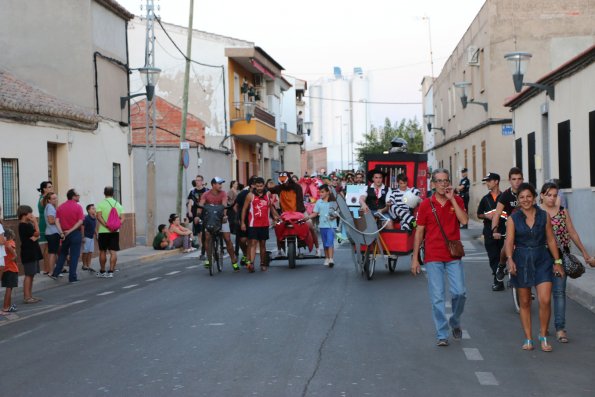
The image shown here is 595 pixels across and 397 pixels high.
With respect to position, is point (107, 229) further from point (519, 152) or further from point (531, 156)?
point (519, 152)

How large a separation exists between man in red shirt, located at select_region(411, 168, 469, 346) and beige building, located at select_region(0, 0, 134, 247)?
12.2 m

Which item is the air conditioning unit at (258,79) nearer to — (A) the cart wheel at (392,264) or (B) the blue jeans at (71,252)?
(B) the blue jeans at (71,252)

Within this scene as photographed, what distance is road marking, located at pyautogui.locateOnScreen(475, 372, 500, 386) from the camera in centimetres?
779

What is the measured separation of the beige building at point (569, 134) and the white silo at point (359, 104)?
147375 millimetres

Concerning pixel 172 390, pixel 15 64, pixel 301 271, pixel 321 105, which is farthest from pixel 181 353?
pixel 321 105

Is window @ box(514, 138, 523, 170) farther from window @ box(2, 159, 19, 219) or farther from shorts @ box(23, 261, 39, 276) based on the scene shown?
shorts @ box(23, 261, 39, 276)

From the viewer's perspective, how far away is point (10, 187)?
2025 cm

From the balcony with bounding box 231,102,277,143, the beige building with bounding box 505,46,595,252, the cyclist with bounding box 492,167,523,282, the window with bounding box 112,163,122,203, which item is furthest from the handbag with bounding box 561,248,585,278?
the balcony with bounding box 231,102,277,143

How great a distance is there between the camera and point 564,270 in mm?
9875

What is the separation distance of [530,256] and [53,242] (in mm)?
11578

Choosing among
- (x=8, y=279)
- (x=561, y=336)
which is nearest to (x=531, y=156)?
(x=8, y=279)

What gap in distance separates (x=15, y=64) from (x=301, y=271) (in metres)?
10.4

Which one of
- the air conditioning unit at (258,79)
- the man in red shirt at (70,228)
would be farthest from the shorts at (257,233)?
the air conditioning unit at (258,79)

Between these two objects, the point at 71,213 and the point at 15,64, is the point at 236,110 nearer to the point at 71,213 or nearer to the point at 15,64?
the point at 15,64
